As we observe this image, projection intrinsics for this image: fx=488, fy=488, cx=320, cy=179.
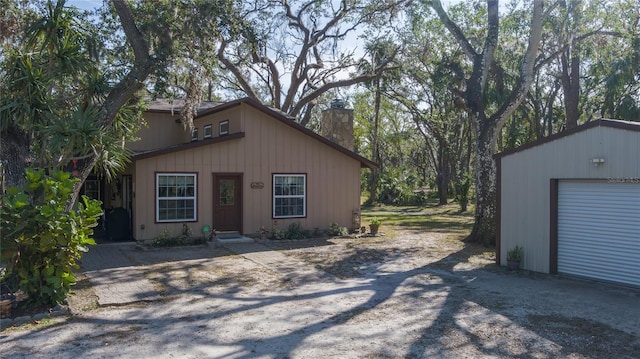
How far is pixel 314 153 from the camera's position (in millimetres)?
16281

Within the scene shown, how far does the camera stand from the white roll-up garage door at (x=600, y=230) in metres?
8.86

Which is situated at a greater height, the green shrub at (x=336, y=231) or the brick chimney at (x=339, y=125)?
the brick chimney at (x=339, y=125)

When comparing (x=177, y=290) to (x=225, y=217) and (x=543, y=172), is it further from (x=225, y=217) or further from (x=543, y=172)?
(x=543, y=172)

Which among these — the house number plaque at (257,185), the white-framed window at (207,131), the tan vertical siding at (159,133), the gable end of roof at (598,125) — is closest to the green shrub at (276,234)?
the house number plaque at (257,185)

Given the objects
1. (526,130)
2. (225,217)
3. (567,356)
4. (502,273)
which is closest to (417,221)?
(225,217)

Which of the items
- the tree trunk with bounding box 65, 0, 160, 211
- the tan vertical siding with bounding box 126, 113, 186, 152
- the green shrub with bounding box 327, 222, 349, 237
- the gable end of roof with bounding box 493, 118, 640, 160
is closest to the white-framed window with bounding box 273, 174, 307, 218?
the green shrub with bounding box 327, 222, 349, 237

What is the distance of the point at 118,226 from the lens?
47.3 feet

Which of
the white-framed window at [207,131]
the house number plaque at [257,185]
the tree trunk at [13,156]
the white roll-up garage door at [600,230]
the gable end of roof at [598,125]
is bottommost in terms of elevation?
the white roll-up garage door at [600,230]

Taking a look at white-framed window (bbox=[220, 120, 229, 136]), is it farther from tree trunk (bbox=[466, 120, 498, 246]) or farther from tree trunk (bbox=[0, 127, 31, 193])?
tree trunk (bbox=[466, 120, 498, 246])

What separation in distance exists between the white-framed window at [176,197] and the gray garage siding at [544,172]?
8.68m

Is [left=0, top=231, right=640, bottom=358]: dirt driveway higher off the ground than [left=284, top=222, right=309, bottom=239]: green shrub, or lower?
lower

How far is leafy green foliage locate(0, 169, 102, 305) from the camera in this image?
684cm

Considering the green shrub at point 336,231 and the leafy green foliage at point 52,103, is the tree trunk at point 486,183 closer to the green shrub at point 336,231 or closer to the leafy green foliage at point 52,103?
the green shrub at point 336,231

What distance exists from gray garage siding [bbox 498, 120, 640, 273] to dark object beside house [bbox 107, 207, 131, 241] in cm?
1050
